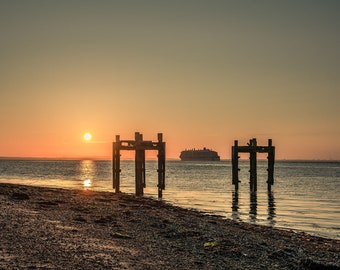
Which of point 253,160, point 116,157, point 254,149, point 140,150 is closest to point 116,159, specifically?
point 116,157

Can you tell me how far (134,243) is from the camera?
37.0 ft

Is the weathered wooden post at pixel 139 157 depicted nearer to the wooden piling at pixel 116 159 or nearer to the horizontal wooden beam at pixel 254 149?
the wooden piling at pixel 116 159

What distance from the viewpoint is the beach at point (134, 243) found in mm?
9156

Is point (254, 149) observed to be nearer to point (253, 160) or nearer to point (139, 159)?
point (253, 160)

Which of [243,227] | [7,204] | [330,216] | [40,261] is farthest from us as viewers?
[330,216]

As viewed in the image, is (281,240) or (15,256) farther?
(281,240)

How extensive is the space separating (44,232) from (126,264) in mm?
3201

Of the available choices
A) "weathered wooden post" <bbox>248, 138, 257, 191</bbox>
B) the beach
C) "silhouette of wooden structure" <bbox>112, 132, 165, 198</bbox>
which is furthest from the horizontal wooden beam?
the beach

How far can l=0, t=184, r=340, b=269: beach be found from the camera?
9156mm

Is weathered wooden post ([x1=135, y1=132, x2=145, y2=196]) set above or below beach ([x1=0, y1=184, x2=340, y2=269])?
above

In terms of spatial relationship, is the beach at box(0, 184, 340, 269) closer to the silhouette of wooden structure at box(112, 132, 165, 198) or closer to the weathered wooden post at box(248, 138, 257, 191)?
the silhouette of wooden structure at box(112, 132, 165, 198)

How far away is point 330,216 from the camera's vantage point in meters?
24.2

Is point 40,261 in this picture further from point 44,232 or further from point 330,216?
point 330,216

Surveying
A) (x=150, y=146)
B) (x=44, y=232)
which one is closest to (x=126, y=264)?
(x=44, y=232)
